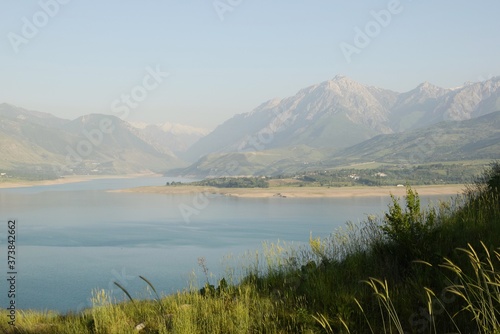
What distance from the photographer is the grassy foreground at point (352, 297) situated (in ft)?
21.4

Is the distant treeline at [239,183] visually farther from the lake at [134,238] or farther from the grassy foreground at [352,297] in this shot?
the grassy foreground at [352,297]

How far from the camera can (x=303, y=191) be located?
533 ft

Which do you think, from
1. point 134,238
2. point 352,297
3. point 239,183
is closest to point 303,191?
point 239,183

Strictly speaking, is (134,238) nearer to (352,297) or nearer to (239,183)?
(352,297)

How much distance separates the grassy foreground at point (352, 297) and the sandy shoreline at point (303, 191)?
445 ft

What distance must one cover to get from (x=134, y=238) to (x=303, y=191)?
92.5 m

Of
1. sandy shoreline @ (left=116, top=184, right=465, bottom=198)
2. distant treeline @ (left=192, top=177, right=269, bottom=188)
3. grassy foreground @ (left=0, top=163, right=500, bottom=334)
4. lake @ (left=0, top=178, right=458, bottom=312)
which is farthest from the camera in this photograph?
distant treeline @ (left=192, top=177, right=269, bottom=188)

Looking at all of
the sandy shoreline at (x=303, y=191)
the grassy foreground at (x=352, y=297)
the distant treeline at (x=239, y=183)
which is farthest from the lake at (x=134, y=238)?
the distant treeline at (x=239, y=183)

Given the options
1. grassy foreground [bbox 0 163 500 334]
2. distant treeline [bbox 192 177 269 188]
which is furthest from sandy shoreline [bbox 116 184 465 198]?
grassy foreground [bbox 0 163 500 334]

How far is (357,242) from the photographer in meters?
11.0

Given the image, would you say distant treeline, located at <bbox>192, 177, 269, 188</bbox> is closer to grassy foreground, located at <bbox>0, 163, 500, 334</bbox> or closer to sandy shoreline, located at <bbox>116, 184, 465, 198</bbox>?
sandy shoreline, located at <bbox>116, 184, 465, 198</bbox>

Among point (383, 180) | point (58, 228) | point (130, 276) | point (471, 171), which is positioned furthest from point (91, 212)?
point (471, 171)

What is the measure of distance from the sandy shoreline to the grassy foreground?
13556 centimetres

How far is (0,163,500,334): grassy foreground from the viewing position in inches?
257
